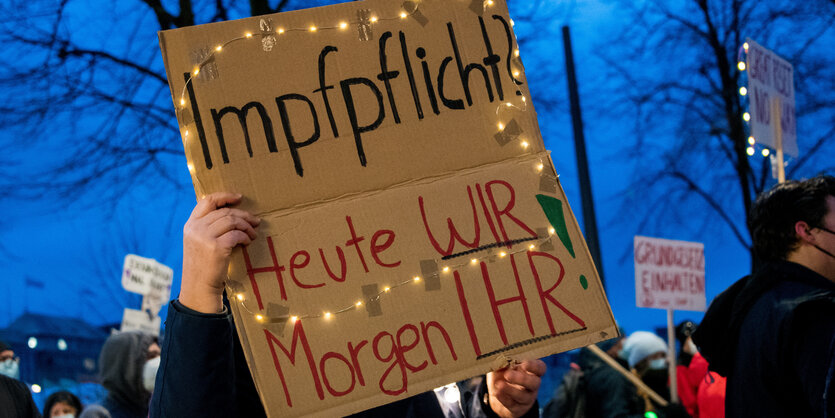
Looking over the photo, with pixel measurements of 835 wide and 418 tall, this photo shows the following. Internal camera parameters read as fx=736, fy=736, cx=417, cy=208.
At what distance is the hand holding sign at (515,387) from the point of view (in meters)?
1.75

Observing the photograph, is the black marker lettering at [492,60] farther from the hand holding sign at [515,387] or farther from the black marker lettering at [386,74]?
the hand holding sign at [515,387]

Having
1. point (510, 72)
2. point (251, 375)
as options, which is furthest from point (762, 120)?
point (251, 375)

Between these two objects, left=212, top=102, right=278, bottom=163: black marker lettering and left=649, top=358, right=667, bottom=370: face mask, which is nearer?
left=212, top=102, right=278, bottom=163: black marker lettering

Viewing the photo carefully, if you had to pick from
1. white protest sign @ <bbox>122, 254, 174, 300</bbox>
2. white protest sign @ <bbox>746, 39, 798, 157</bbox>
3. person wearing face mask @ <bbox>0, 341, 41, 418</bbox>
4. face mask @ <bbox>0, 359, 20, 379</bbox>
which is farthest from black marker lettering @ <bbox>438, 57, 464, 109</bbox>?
white protest sign @ <bbox>122, 254, 174, 300</bbox>

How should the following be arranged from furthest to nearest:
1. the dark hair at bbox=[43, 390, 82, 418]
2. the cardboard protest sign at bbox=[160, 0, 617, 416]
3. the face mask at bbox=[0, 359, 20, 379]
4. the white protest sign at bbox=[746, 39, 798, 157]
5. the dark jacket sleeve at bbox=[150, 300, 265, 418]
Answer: the dark hair at bbox=[43, 390, 82, 418]
the face mask at bbox=[0, 359, 20, 379]
the white protest sign at bbox=[746, 39, 798, 157]
the cardboard protest sign at bbox=[160, 0, 617, 416]
the dark jacket sleeve at bbox=[150, 300, 265, 418]

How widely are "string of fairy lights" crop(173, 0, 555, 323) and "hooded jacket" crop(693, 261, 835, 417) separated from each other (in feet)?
3.42

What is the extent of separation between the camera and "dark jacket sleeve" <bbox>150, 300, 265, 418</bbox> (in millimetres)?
1533

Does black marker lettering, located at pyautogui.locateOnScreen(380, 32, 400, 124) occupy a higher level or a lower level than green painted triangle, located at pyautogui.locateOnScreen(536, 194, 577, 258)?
higher

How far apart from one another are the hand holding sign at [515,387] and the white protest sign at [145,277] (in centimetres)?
726

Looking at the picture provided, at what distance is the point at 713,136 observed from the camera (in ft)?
51.8

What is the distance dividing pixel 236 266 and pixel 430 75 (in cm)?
67

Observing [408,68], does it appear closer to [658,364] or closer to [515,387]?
[515,387]

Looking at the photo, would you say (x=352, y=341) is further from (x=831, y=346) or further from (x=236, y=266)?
(x=831, y=346)

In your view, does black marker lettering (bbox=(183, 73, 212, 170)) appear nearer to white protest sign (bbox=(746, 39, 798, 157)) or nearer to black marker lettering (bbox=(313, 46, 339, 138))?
black marker lettering (bbox=(313, 46, 339, 138))
